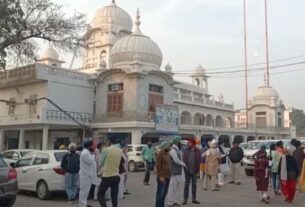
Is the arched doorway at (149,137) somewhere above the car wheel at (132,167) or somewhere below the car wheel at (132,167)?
above

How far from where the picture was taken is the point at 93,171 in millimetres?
10531

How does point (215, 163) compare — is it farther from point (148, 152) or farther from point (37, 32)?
point (37, 32)

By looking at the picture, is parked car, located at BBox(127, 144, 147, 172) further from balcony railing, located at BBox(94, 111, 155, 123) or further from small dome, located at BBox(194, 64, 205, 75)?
small dome, located at BBox(194, 64, 205, 75)

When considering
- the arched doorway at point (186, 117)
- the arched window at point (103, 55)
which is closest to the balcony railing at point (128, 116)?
the arched doorway at point (186, 117)

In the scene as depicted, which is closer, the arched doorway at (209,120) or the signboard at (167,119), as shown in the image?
the signboard at (167,119)

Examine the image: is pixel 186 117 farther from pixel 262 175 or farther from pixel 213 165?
pixel 262 175

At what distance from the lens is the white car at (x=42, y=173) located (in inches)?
484

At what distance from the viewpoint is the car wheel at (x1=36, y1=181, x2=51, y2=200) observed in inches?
485

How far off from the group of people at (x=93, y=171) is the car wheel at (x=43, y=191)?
0.74 meters

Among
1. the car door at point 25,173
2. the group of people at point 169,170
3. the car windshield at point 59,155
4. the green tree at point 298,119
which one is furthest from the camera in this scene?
the green tree at point 298,119

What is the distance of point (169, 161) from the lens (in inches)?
404

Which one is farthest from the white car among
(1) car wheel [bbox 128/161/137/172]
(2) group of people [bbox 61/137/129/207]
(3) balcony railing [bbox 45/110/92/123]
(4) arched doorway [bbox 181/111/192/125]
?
(4) arched doorway [bbox 181/111/192/125]

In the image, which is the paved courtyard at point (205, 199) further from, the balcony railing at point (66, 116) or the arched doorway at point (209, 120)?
the arched doorway at point (209, 120)

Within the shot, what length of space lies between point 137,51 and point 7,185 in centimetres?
2748
